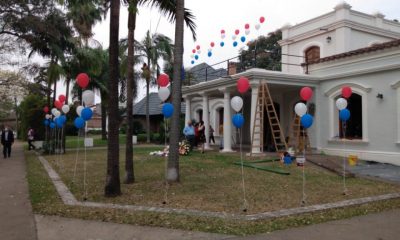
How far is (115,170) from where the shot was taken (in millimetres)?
8172

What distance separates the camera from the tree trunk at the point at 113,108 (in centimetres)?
803

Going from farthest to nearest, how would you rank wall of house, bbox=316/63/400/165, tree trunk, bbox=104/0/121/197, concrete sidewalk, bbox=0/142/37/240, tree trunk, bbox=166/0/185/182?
wall of house, bbox=316/63/400/165
tree trunk, bbox=166/0/185/182
tree trunk, bbox=104/0/121/197
concrete sidewalk, bbox=0/142/37/240

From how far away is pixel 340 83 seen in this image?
15797 millimetres

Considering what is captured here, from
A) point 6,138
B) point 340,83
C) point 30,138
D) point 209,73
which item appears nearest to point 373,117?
point 340,83

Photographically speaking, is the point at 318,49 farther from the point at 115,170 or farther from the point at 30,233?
the point at 30,233

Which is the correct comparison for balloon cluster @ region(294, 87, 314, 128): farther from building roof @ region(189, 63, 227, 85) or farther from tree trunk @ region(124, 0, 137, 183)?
building roof @ region(189, 63, 227, 85)

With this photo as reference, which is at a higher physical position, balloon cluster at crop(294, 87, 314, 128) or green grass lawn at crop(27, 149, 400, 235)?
balloon cluster at crop(294, 87, 314, 128)

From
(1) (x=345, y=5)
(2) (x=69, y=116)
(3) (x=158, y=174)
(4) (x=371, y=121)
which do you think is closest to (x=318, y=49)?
(1) (x=345, y=5)

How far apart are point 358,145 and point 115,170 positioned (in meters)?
10.7

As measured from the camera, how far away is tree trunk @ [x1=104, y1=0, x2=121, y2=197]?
803 cm

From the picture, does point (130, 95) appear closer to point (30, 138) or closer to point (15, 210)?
point (15, 210)

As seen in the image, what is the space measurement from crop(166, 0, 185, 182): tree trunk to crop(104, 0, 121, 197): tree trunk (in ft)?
5.64

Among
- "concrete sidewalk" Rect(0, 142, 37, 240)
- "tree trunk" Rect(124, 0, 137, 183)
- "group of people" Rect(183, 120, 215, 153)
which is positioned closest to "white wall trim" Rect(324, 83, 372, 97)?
"group of people" Rect(183, 120, 215, 153)

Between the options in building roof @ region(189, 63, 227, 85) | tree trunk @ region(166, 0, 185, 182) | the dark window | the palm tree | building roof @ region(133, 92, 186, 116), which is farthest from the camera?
building roof @ region(133, 92, 186, 116)
